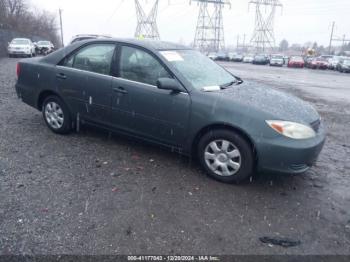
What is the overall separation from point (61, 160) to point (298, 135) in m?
3.04

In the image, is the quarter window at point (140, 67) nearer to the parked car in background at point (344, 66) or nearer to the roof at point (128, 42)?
the roof at point (128, 42)

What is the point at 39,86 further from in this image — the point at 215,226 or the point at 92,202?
the point at 215,226

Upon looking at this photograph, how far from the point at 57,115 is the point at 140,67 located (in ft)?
5.95

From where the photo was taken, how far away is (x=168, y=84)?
395cm

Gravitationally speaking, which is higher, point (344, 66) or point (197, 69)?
point (197, 69)

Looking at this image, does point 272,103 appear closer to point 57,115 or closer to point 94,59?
point 94,59

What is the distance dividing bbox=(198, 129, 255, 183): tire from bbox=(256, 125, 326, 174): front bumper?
150 millimetres

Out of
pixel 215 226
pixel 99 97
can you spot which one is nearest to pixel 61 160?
pixel 99 97

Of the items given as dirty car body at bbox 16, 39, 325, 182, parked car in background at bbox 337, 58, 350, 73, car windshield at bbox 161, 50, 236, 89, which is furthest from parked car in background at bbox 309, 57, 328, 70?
dirty car body at bbox 16, 39, 325, 182

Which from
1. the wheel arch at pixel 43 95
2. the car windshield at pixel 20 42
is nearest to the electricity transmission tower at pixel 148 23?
the car windshield at pixel 20 42

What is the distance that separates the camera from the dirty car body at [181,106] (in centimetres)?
367

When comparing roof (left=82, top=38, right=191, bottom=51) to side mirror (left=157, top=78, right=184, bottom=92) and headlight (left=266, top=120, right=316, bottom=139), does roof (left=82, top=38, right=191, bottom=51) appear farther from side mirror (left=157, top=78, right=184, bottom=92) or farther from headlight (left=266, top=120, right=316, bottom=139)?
headlight (left=266, top=120, right=316, bottom=139)

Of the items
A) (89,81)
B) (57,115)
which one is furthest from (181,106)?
(57,115)

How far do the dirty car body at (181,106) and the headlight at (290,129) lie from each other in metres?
0.01
